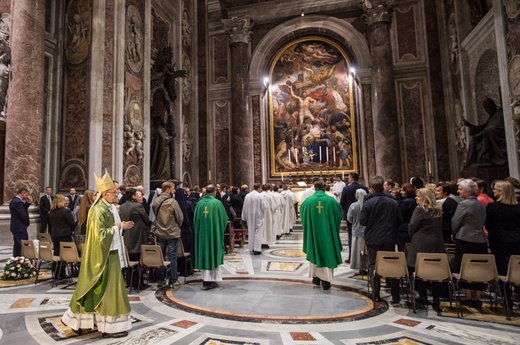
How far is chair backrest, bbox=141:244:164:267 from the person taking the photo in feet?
17.8

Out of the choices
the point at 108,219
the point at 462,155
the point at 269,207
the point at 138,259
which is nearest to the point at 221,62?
the point at 269,207

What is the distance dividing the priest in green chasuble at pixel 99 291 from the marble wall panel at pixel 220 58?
14.1 meters

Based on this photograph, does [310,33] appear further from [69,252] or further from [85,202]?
[69,252]

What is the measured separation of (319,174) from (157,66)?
7.92 metres

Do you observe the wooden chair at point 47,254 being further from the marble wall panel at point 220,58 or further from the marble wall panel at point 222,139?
the marble wall panel at point 220,58

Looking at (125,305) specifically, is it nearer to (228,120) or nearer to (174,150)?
(174,150)

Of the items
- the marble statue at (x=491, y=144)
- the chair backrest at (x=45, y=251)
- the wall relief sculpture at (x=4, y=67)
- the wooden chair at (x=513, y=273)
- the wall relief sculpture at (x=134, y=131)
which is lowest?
the wooden chair at (x=513, y=273)

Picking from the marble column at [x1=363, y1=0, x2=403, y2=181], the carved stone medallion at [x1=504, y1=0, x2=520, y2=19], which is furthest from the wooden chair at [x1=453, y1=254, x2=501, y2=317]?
the marble column at [x1=363, y1=0, x2=403, y2=181]

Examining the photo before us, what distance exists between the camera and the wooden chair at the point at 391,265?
14.9 ft

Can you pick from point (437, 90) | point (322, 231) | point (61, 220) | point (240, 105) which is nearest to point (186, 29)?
point (240, 105)

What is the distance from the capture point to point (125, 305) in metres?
3.79

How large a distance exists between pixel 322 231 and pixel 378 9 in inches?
483

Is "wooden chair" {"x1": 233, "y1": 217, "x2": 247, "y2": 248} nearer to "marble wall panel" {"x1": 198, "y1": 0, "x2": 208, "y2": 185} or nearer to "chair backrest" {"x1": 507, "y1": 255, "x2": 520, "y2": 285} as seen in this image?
"marble wall panel" {"x1": 198, "y1": 0, "x2": 208, "y2": 185}

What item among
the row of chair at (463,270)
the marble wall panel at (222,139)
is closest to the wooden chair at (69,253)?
the row of chair at (463,270)
